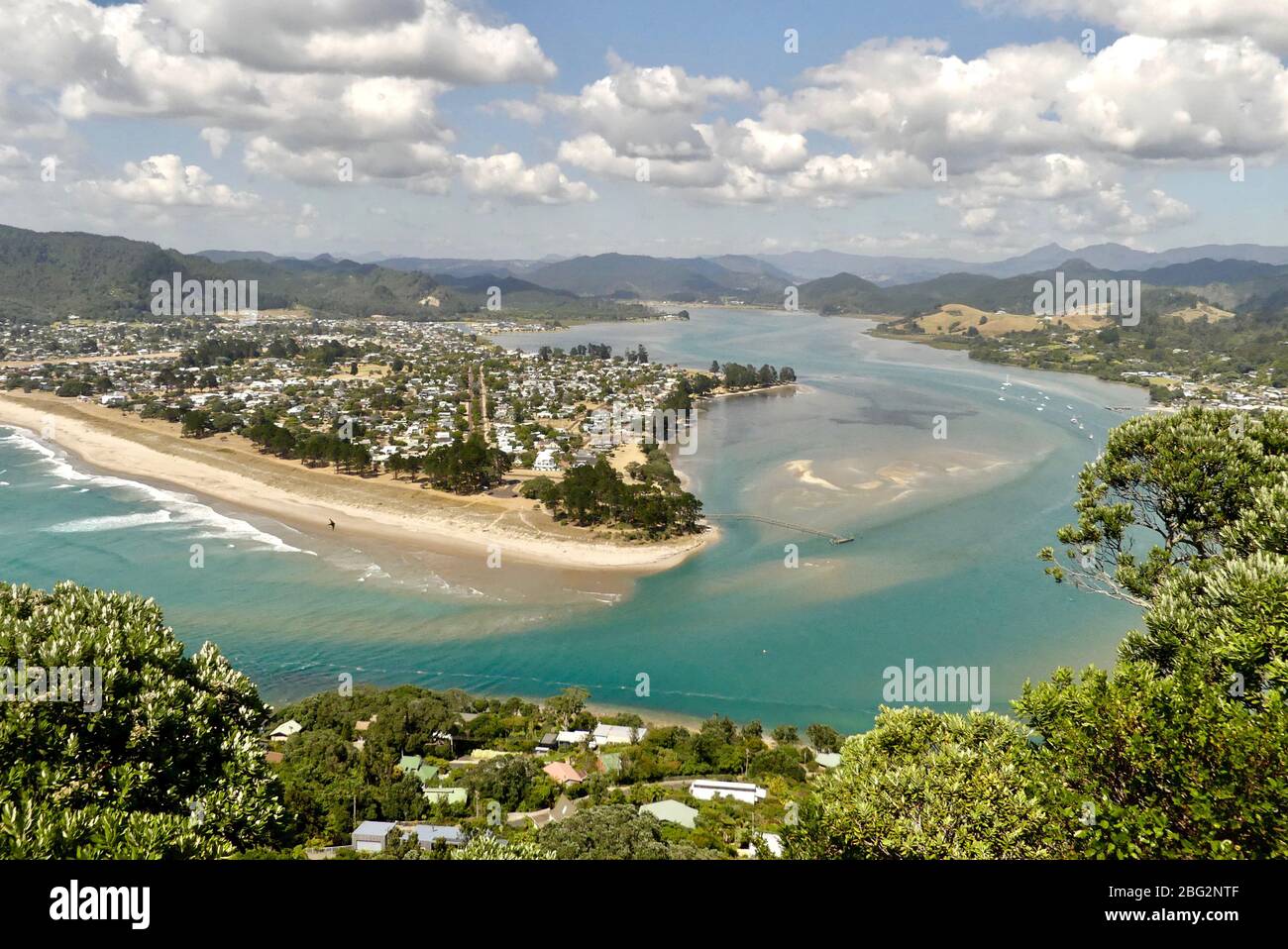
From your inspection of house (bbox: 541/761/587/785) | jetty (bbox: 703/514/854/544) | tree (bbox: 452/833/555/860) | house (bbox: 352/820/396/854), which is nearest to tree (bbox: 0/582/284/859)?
tree (bbox: 452/833/555/860)

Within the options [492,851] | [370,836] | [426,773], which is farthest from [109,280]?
[492,851]

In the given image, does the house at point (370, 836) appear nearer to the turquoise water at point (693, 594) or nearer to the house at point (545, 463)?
the turquoise water at point (693, 594)

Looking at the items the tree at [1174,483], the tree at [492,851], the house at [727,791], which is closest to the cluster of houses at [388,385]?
the house at [727,791]

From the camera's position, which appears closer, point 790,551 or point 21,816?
point 21,816

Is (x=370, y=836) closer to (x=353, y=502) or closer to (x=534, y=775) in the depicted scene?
(x=534, y=775)
